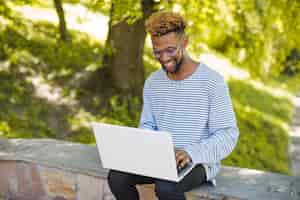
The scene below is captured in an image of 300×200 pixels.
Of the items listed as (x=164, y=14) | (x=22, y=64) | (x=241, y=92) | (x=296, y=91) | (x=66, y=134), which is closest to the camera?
(x=164, y=14)

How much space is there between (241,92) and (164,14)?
738 centimetres

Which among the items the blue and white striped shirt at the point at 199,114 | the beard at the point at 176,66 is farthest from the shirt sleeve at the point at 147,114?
the beard at the point at 176,66

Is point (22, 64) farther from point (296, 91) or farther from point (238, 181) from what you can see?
point (296, 91)

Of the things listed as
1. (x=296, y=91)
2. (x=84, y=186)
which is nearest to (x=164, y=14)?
(x=84, y=186)

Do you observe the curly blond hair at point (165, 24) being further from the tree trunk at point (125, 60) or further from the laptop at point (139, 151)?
the tree trunk at point (125, 60)

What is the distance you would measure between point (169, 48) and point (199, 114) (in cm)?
39

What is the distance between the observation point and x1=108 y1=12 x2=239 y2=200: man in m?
2.79

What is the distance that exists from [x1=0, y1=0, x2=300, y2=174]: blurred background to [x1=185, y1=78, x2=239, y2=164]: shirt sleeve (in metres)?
1.71

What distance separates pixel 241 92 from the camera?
10055 millimetres

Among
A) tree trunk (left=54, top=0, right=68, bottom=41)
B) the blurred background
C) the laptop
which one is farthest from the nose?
tree trunk (left=54, top=0, right=68, bottom=41)

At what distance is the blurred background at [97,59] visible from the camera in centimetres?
549

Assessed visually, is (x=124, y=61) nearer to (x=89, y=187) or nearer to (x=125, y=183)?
(x=89, y=187)

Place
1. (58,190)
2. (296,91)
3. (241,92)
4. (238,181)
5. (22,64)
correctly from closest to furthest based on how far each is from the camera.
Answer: (238,181)
(58,190)
(22,64)
(241,92)
(296,91)

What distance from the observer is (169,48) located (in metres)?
2.82
